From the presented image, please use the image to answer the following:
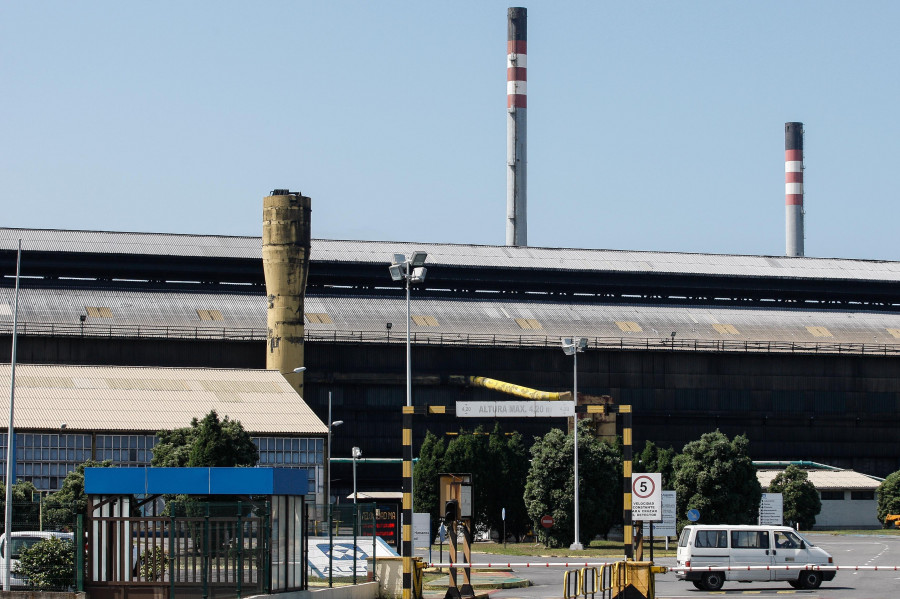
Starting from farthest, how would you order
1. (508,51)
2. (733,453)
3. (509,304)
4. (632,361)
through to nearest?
(508,51) < (509,304) < (632,361) < (733,453)

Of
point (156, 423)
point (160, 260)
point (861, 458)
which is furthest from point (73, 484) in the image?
point (861, 458)

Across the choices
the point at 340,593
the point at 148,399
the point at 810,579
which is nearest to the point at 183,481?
the point at 340,593

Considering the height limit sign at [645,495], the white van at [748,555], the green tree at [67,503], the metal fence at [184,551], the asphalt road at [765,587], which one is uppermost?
the height limit sign at [645,495]

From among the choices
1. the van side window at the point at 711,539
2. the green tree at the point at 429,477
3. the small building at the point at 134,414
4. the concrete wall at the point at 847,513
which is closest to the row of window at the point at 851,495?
the concrete wall at the point at 847,513

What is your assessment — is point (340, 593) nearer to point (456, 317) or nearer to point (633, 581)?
point (633, 581)

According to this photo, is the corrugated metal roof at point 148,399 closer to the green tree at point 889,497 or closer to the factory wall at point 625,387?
the factory wall at point 625,387

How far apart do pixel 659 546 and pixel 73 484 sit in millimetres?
30348

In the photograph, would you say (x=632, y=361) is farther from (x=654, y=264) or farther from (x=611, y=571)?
(x=611, y=571)

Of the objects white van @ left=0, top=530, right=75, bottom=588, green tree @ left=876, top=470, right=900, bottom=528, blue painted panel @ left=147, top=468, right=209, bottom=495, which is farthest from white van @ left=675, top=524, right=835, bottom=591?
green tree @ left=876, top=470, right=900, bottom=528

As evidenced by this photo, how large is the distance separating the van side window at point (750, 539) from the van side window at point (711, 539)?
285 millimetres

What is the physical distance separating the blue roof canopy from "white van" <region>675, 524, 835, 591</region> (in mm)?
17718

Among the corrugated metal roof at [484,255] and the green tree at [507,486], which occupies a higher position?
the corrugated metal roof at [484,255]

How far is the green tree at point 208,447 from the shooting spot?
64.9 meters

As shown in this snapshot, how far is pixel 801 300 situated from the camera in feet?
391
